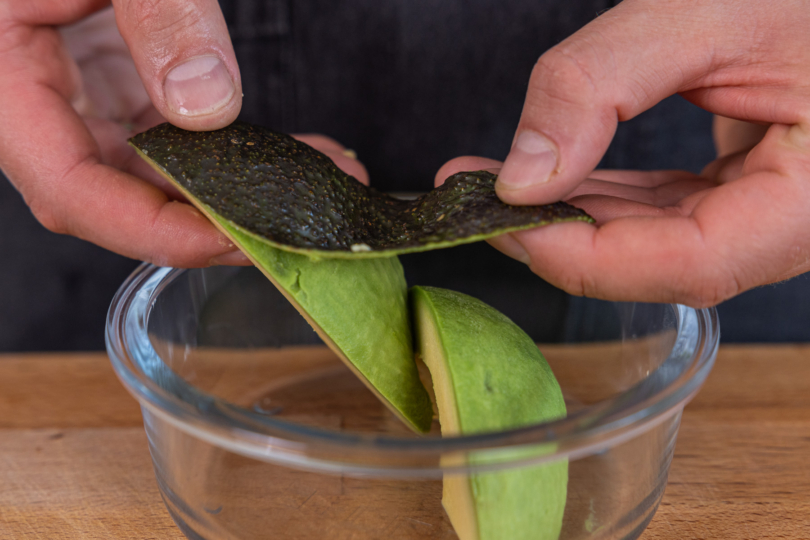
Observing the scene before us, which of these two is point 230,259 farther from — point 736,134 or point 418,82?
point 736,134

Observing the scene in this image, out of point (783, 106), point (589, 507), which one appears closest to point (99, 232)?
point (589, 507)

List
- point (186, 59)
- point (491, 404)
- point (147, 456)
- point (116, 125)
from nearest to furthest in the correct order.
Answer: point (491, 404)
point (186, 59)
point (147, 456)
point (116, 125)

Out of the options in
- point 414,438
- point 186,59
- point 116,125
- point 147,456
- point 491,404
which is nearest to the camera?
point 414,438

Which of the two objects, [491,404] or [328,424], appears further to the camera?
[328,424]

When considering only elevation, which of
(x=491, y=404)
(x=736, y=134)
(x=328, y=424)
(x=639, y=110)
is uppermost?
(x=639, y=110)

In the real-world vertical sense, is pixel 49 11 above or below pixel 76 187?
above

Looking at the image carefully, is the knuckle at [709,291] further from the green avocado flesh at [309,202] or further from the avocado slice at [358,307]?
the avocado slice at [358,307]

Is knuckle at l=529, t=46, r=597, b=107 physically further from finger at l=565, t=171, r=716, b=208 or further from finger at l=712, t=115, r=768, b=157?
finger at l=712, t=115, r=768, b=157

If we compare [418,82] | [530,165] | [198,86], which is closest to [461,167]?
[530,165]
